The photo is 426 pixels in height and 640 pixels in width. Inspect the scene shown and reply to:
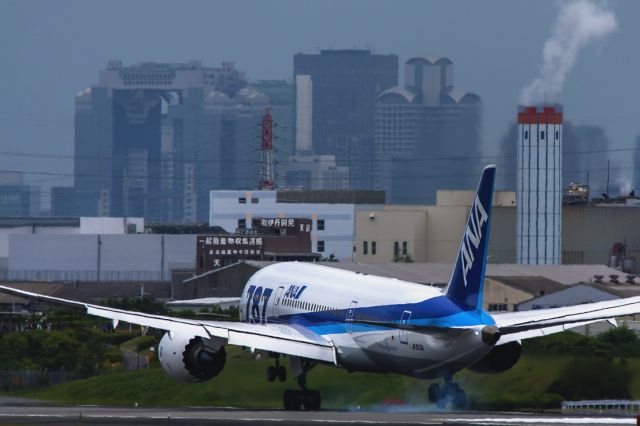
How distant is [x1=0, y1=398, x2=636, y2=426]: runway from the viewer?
52.0m

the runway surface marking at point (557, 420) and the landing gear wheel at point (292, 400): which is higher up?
the runway surface marking at point (557, 420)

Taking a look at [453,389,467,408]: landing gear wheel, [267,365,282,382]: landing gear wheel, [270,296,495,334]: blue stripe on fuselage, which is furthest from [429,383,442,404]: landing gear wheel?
[267,365,282,382]: landing gear wheel

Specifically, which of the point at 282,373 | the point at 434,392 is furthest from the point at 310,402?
the point at 434,392

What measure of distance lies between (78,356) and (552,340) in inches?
1158

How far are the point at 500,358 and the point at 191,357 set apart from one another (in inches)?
390

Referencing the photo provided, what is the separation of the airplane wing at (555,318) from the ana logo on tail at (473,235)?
2096 mm

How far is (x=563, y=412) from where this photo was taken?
59250 millimetres

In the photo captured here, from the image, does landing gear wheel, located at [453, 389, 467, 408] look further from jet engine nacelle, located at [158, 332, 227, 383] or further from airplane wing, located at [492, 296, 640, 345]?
jet engine nacelle, located at [158, 332, 227, 383]

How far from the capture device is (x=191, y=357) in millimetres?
60812

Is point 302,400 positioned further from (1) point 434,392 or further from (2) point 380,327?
(1) point 434,392

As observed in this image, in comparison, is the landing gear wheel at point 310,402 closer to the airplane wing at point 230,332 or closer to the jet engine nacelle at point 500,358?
the airplane wing at point 230,332

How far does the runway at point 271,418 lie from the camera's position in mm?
51969

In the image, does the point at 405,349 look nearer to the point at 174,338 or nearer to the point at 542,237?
the point at 174,338

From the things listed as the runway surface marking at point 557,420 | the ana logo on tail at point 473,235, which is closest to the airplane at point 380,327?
the ana logo on tail at point 473,235
